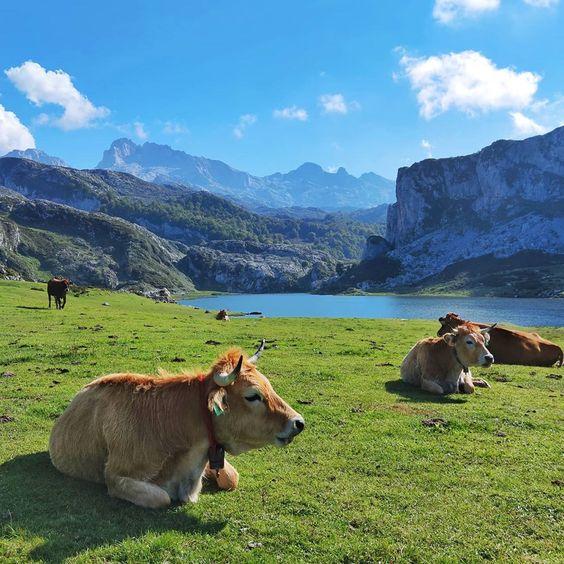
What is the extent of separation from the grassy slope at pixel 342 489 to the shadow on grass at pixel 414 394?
0.12m

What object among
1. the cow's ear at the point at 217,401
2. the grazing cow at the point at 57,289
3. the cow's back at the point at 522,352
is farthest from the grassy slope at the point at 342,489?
the grazing cow at the point at 57,289

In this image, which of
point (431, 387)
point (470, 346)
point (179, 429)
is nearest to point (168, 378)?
point (179, 429)

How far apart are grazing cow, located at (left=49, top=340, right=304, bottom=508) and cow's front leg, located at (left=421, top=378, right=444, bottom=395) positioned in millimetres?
9192

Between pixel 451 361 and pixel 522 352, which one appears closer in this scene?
pixel 451 361

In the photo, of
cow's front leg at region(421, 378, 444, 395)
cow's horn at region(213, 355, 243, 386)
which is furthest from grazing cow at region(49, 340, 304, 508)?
cow's front leg at region(421, 378, 444, 395)

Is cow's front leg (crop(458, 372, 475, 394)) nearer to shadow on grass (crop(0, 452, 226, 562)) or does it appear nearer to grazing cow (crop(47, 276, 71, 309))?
shadow on grass (crop(0, 452, 226, 562))

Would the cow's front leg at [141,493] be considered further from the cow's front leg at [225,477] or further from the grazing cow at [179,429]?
the cow's front leg at [225,477]

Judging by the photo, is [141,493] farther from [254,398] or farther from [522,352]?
[522,352]

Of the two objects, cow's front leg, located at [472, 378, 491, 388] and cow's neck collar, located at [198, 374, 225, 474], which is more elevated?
cow's neck collar, located at [198, 374, 225, 474]

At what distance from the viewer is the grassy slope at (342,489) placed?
598 centimetres

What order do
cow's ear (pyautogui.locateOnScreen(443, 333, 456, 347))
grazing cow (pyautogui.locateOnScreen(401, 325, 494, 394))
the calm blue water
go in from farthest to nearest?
the calm blue water
cow's ear (pyautogui.locateOnScreen(443, 333, 456, 347))
grazing cow (pyautogui.locateOnScreen(401, 325, 494, 394))

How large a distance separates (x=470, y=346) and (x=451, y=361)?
1.01m

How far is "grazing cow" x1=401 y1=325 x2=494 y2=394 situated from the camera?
14.5 m

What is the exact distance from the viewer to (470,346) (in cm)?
1446
